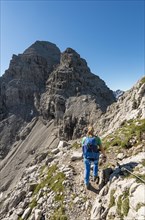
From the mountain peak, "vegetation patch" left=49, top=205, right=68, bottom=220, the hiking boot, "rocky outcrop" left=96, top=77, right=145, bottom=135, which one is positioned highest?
the mountain peak

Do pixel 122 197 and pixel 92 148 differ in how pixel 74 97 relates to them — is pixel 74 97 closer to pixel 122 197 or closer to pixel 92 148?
pixel 92 148

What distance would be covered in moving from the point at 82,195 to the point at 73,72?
4395 inches

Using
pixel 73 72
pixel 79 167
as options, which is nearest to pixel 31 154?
pixel 73 72

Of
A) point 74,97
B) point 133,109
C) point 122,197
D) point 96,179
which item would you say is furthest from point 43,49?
point 122,197

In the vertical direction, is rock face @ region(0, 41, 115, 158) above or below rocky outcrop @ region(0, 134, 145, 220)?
above

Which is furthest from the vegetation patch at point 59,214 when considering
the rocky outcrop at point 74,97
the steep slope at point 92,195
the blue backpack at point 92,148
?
the rocky outcrop at point 74,97

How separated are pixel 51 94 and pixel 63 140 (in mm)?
41281

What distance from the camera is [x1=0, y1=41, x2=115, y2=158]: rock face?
318ft

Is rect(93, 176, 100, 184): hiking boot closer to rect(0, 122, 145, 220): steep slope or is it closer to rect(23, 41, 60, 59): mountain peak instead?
rect(0, 122, 145, 220): steep slope

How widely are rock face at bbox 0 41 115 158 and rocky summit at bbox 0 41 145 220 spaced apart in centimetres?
46

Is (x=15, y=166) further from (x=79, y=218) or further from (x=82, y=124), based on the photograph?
(x=79, y=218)

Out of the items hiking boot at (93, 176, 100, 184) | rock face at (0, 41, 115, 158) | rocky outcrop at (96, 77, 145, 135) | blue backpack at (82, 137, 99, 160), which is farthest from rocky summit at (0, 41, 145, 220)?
blue backpack at (82, 137, 99, 160)

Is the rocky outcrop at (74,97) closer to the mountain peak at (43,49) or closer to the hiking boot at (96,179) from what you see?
the mountain peak at (43,49)

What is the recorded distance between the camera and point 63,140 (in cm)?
8919
